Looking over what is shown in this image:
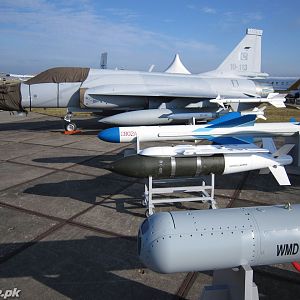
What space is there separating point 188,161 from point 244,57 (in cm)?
1625

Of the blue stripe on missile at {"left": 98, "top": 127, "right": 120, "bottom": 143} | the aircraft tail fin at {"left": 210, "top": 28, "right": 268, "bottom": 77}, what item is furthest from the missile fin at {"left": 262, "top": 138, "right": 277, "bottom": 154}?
the aircraft tail fin at {"left": 210, "top": 28, "right": 268, "bottom": 77}

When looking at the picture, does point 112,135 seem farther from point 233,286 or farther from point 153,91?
point 153,91

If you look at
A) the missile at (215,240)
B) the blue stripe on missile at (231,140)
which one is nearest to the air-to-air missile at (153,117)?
the blue stripe on missile at (231,140)

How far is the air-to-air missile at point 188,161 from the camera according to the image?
270 inches

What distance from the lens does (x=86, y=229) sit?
629 cm

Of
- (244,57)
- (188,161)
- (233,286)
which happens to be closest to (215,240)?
(233,286)

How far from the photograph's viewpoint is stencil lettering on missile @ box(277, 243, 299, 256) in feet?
12.6

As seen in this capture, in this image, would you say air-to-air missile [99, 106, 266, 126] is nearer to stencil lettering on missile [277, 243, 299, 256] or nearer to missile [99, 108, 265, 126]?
missile [99, 108, 265, 126]

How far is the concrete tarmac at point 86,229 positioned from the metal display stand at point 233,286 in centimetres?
60

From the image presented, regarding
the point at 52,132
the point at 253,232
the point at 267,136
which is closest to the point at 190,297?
the point at 253,232

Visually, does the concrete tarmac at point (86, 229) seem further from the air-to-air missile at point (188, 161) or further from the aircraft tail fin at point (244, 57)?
the aircraft tail fin at point (244, 57)

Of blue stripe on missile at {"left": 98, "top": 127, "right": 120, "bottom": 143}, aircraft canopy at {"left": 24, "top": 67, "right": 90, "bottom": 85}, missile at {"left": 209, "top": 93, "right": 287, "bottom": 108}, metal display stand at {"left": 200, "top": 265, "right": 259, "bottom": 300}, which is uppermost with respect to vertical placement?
aircraft canopy at {"left": 24, "top": 67, "right": 90, "bottom": 85}

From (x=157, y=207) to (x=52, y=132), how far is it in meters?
11.5

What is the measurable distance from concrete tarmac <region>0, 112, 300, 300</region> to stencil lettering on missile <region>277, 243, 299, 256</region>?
3.16 ft
